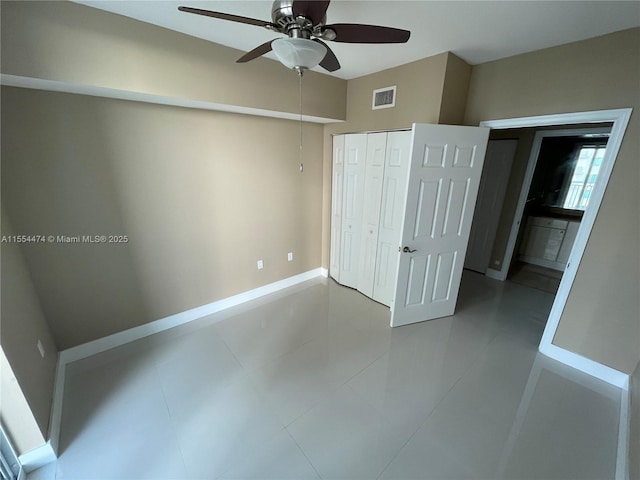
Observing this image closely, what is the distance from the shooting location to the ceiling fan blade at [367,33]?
121 centimetres

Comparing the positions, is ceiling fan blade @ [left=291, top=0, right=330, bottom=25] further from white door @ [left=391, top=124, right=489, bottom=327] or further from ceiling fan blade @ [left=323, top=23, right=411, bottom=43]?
white door @ [left=391, top=124, right=489, bottom=327]

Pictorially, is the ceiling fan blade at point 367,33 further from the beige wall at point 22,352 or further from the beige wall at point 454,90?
the beige wall at point 22,352

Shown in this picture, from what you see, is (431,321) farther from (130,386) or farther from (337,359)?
(130,386)

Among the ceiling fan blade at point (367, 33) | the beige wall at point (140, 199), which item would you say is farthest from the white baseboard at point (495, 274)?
the ceiling fan blade at point (367, 33)

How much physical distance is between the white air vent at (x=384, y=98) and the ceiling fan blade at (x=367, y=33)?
1.47m

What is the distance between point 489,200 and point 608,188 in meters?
1.90

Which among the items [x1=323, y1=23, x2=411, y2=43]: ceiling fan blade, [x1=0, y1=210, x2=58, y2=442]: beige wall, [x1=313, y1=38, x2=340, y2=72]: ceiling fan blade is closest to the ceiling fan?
[x1=323, y1=23, x2=411, y2=43]: ceiling fan blade

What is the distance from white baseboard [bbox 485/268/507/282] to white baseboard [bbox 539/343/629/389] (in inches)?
62.3

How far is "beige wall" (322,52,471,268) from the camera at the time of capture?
7.52 feet

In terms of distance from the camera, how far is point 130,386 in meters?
1.98

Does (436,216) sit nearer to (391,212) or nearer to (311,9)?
(391,212)

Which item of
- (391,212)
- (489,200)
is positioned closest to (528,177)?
(489,200)

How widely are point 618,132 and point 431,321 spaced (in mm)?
2153

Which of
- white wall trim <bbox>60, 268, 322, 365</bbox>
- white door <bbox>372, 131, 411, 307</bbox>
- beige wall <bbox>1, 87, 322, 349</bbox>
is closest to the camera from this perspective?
beige wall <bbox>1, 87, 322, 349</bbox>
